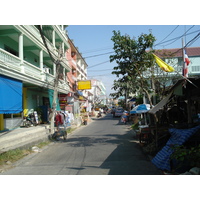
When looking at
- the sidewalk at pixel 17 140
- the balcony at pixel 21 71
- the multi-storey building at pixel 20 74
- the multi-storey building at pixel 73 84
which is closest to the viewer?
the sidewalk at pixel 17 140

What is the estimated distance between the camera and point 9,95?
10516 mm

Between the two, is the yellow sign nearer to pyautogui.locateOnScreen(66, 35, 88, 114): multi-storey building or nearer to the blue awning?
pyautogui.locateOnScreen(66, 35, 88, 114): multi-storey building

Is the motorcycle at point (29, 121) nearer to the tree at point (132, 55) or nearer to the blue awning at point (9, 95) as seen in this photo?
the blue awning at point (9, 95)

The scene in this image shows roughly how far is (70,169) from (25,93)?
11.2 meters

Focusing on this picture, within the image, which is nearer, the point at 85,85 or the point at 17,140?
the point at 17,140

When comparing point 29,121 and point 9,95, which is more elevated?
point 9,95

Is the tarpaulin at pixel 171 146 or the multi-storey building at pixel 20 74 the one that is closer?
the tarpaulin at pixel 171 146

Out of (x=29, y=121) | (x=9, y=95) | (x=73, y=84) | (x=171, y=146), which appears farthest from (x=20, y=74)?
(x=73, y=84)

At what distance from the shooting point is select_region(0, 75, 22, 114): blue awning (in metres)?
9.94

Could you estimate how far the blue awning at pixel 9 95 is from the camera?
391 inches

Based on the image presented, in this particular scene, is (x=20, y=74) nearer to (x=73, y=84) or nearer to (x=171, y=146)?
(x=171, y=146)

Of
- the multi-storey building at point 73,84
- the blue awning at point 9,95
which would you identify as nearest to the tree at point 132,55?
the blue awning at point 9,95

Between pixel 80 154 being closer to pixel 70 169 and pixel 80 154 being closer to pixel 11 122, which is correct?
pixel 70 169

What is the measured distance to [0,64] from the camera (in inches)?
391
